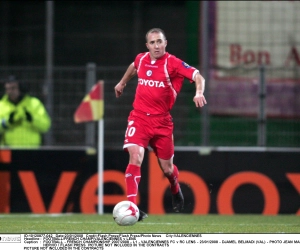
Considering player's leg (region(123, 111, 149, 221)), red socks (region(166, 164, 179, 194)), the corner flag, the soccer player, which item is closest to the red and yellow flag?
the corner flag

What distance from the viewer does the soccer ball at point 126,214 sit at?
934cm

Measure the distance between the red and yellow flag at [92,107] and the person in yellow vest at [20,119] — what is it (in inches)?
25.6

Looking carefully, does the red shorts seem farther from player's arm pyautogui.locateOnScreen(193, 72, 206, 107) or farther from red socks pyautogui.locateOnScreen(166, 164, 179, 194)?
player's arm pyautogui.locateOnScreen(193, 72, 206, 107)

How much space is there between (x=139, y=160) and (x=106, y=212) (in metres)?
3.96

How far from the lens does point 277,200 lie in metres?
13.7

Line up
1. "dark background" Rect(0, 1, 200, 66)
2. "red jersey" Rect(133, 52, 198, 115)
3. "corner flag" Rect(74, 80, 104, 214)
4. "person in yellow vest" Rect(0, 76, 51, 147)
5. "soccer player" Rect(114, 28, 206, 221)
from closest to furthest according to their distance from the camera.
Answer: "soccer player" Rect(114, 28, 206, 221), "red jersey" Rect(133, 52, 198, 115), "corner flag" Rect(74, 80, 104, 214), "person in yellow vest" Rect(0, 76, 51, 147), "dark background" Rect(0, 1, 200, 66)

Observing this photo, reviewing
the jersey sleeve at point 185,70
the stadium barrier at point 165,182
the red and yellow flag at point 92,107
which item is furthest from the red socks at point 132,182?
the stadium barrier at point 165,182

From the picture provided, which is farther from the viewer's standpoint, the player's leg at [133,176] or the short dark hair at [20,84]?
the short dark hair at [20,84]

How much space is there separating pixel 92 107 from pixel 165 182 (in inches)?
62.5

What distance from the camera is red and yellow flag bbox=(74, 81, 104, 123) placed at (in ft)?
44.1

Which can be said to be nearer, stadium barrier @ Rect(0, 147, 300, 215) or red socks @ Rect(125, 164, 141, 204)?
red socks @ Rect(125, 164, 141, 204)

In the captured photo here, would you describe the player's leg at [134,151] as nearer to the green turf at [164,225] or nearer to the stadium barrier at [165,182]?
the green turf at [164,225]

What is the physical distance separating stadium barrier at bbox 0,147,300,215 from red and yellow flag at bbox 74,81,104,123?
634 mm

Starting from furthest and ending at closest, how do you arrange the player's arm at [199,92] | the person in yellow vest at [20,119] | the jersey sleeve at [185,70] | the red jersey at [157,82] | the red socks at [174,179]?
the person in yellow vest at [20,119]
the red socks at [174,179]
the red jersey at [157,82]
the jersey sleeve at [185,70]
the player's arm at [199,92]
